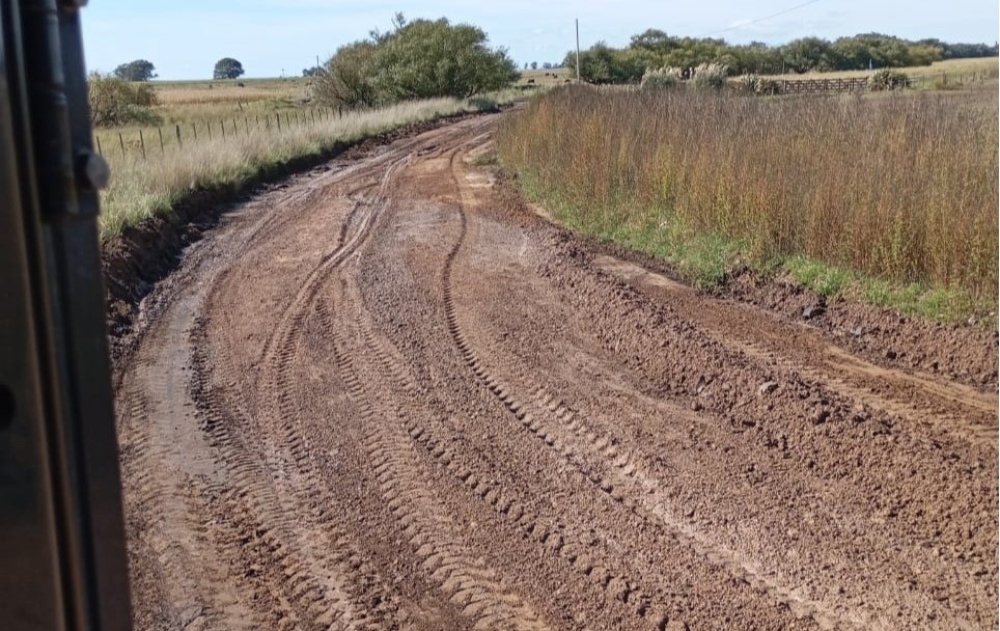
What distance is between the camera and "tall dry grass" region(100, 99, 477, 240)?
13.8m

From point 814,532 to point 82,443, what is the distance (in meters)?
A: 4.04

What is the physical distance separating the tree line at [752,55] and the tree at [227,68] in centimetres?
8067

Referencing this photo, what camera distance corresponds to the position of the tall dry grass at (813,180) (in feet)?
28.0

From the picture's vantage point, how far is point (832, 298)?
8875mm

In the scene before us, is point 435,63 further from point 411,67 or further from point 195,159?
point 195,159

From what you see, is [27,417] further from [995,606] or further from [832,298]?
[832,298]

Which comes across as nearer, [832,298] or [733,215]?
[832,298]

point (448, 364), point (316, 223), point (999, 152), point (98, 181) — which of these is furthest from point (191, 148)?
point (98, 181)

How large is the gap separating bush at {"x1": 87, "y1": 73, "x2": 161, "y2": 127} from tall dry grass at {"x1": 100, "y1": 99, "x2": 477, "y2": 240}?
1307 centimetres

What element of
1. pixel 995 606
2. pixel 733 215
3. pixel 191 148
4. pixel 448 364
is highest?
pixel 191 148

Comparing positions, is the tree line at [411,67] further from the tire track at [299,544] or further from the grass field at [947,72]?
the tire track at [299,544]

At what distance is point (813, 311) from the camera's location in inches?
345

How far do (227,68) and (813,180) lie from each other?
133m

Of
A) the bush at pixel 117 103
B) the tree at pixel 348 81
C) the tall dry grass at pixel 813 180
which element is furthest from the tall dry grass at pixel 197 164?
the tree at pixel 348 81
